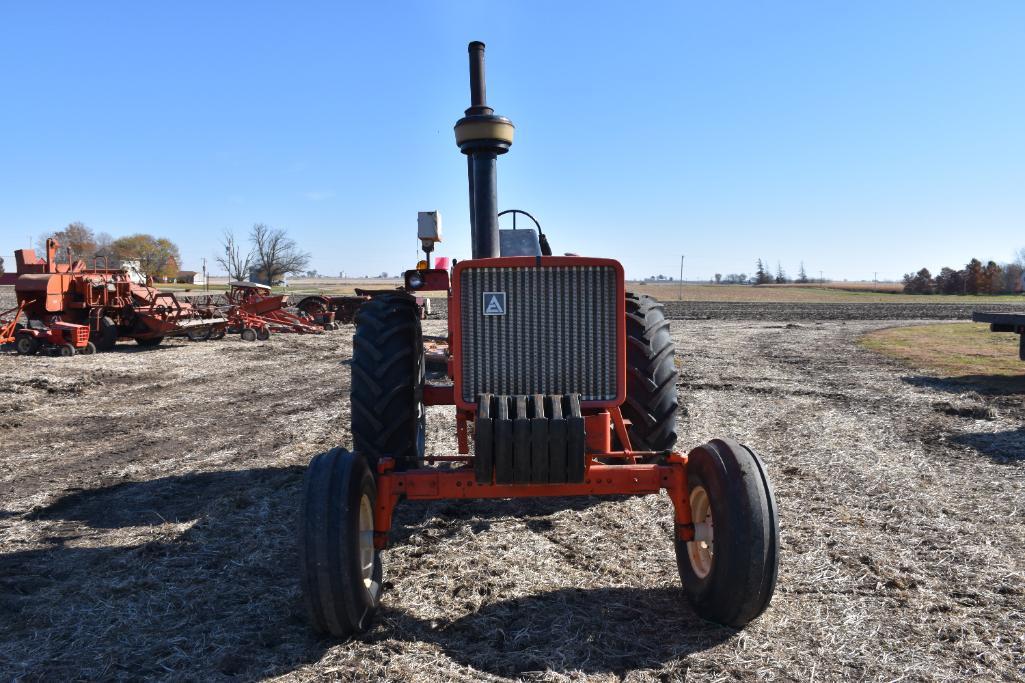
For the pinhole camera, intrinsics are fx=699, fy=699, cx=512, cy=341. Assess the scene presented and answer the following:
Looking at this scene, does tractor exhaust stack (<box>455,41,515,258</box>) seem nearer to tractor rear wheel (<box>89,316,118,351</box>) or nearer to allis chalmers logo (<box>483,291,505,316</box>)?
allis chalmers logo (<box>483,291,505,316</box>)

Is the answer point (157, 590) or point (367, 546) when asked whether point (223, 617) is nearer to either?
point (157, 590)

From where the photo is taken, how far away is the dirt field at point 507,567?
9.98 ft

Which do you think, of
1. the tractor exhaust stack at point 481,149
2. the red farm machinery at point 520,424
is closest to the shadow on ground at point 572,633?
the red farm machinery at point 520,424

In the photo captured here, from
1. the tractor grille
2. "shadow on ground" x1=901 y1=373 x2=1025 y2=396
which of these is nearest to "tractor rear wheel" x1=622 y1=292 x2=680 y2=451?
the tractor grille

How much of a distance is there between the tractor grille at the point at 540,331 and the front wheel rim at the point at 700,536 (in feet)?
2.33

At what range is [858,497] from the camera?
5.25 meters

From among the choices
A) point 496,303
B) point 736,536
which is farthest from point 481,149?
point 736,536

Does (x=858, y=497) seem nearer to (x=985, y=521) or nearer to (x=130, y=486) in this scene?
(x=985, y=521)

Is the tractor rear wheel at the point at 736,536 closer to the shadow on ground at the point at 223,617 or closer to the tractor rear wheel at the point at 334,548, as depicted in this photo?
the shadow on ground at the point at 223,617

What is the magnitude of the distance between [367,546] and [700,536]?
1647 millimetres

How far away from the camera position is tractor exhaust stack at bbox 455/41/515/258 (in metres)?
4.93

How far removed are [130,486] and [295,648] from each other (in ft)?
11.1

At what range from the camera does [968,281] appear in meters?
68.2

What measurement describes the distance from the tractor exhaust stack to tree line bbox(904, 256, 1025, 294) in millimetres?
76152
